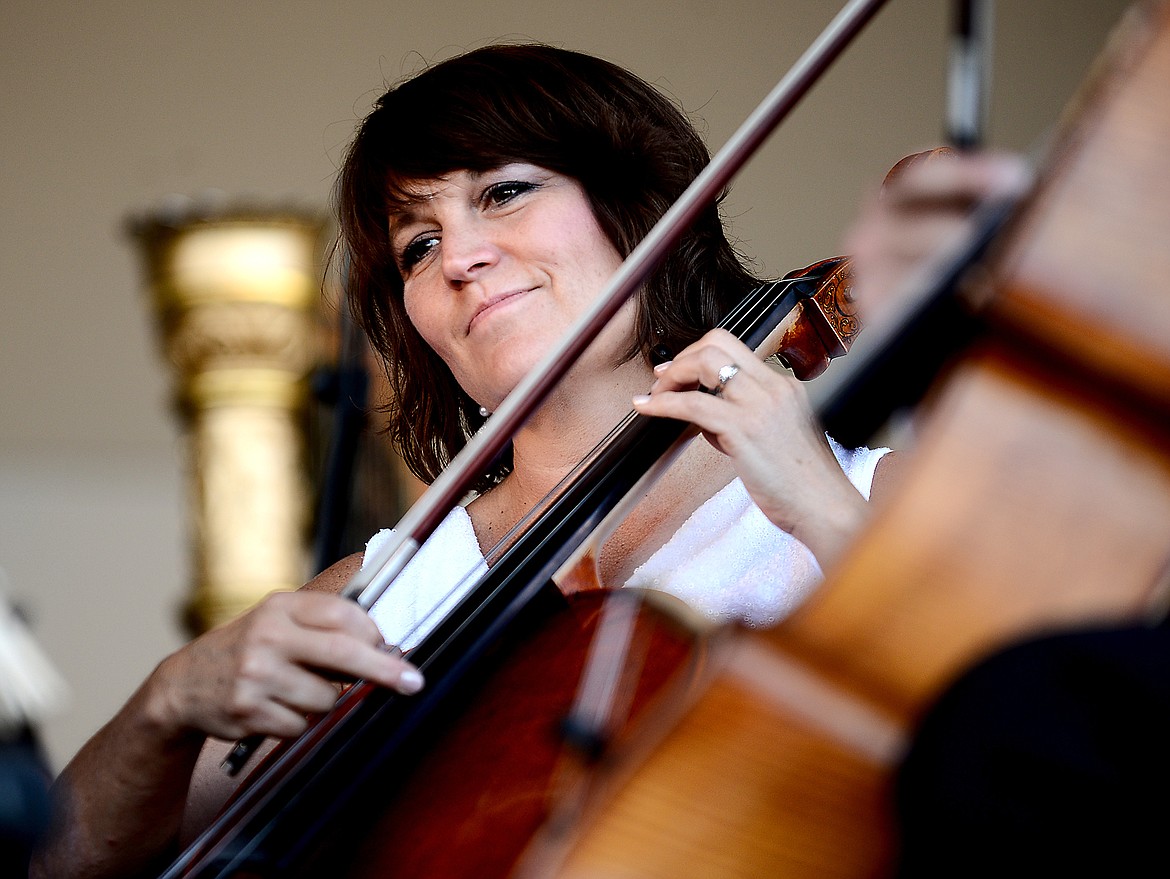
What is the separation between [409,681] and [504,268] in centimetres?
46

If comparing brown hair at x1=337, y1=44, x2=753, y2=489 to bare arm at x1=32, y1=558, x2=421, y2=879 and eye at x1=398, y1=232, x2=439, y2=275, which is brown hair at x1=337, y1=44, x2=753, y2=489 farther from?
bare arm at x1=32, y1=558, x2=421, y2=879

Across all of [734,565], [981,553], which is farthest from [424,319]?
[981,553]

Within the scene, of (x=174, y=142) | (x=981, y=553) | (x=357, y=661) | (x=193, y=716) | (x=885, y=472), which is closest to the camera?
(x=981, y=553)

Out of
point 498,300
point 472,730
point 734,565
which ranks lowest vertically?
point 734,565

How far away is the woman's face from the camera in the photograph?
109 centimetres

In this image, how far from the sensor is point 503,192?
113 cm

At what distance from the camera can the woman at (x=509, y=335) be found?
0.91 metres

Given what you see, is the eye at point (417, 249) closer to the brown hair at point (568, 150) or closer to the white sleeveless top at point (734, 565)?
the brown hair at point (568, 150)

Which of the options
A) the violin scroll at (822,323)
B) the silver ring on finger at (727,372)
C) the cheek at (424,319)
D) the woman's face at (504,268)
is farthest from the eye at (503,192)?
the silver ring on finger at (727,372)

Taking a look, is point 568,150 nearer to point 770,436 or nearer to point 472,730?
point 770,436

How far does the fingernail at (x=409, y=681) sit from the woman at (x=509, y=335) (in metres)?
0.12

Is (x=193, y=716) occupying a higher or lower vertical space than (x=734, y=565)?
higher

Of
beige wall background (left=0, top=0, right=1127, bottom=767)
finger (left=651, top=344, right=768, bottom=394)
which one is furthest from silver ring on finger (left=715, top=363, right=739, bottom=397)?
beige wall background (left=0, top=0, right=1127, bottom=767)

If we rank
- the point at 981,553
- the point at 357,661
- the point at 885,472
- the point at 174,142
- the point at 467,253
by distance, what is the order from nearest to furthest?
the point at 981,553, the point at 357,661, the point at 885,472, the point at 467,253, the point at 174,142
